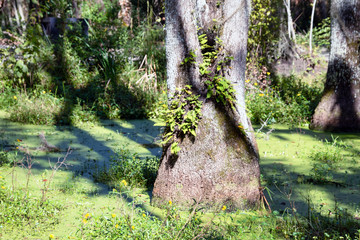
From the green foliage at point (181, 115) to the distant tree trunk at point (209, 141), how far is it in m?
0.07

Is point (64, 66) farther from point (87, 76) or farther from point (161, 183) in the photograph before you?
point (161, 183)

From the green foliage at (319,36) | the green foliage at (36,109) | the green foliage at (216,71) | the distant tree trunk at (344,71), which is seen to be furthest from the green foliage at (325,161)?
the green foliage at (319,36)

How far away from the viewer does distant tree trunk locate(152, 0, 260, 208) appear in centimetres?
394

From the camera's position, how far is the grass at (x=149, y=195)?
331 centimetres

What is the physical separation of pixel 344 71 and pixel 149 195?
4.93m

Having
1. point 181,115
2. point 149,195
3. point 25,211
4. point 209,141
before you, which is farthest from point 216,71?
point 25,211

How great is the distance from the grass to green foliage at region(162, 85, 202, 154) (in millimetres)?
693

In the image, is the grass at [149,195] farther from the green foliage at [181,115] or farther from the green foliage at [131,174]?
the green foliage at [181,115]

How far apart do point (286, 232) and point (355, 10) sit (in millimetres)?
5472

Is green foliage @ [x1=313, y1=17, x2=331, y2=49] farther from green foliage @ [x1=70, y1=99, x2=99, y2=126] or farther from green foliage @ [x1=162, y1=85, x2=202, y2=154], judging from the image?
green foliage @ [x1=162, y1=85, x2=202, y2=154]

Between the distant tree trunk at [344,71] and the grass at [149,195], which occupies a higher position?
the distant tree trunk at [344,71]

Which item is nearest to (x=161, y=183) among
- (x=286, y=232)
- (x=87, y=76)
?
(x=286, y=232)

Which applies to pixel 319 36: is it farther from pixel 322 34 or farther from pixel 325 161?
pixel 325 161

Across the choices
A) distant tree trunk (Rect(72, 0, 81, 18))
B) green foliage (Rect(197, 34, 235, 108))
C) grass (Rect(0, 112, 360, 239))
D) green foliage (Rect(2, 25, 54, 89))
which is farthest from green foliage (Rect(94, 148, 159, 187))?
distant tree trunk (Rect(72, 0, 81, 18))
